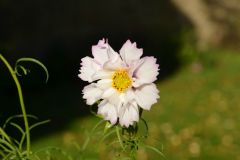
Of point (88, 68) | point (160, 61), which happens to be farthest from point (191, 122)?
point (88, 68)

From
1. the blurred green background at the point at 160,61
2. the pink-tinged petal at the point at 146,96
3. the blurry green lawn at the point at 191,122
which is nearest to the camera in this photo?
the pink-tinged petal at the point at 146,96

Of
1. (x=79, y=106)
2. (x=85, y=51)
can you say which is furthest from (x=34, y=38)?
(x=79, y=106)

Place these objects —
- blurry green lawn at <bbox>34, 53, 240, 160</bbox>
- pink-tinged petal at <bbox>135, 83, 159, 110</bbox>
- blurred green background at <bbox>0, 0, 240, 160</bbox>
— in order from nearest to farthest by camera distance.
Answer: pink-tinged petal at <bbox>135, 83, 159, 110</bbox> < blurry green lawn at <bbox>34, 53, 240, 160</bbox> < blurred green background at <bbox>0, 0, 240, 160</bbox>

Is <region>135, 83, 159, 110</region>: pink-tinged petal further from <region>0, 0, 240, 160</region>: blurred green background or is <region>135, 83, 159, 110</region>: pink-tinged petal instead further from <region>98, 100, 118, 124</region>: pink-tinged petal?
<region>0, 0, 240, 160</region>: blurred green background

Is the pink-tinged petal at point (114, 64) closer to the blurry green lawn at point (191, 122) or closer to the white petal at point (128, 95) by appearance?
the white petal at point (128, 95)

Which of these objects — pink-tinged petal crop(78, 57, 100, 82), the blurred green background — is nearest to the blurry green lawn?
the blurred green background

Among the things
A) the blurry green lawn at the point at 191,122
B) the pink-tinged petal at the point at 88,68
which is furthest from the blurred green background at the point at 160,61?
the pink-tinged petal at the point at 88,68

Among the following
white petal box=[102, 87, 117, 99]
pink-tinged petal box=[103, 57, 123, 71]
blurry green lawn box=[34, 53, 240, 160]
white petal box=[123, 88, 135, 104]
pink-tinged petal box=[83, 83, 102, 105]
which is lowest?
pink-tinged petal box=[83, 83, 102, 105]

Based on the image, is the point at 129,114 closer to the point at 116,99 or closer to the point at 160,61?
the point at 116,99
